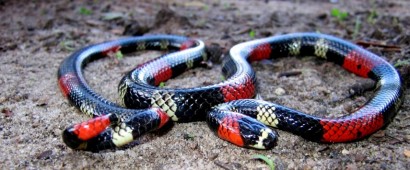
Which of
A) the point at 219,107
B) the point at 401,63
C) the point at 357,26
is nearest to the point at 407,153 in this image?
the point at 219,107

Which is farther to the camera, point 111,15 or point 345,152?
point 111,15

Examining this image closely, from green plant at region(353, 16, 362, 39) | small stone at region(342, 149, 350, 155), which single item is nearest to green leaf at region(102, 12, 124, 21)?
green plant at region(353, 16, 362, 39)

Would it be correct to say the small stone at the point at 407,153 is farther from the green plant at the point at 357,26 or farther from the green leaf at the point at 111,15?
the green leaf at the point at 111,15

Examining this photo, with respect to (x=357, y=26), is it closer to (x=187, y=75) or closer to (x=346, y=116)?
(x=187, y=75)

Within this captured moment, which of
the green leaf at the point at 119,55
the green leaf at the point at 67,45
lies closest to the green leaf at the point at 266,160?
the green leaf at the point at 119,55

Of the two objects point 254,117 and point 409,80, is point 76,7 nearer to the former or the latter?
point 254,117

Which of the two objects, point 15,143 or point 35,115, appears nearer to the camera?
point 15,143

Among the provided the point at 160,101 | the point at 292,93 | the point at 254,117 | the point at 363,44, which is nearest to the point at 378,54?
the point at 363,44
